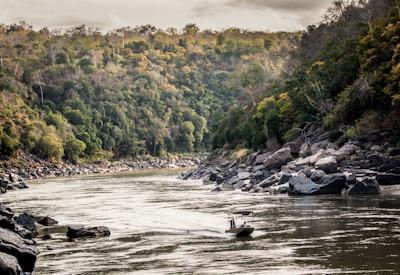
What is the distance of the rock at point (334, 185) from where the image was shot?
1693 inches

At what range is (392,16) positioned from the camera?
6072cm

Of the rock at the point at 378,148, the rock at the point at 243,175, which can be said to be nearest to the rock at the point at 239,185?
the rock at the point at 243,175

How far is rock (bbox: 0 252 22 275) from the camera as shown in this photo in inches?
803

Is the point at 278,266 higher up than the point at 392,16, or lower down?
lower down

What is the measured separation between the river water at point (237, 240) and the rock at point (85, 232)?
55 cm

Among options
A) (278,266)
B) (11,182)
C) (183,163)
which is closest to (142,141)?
(183,163)

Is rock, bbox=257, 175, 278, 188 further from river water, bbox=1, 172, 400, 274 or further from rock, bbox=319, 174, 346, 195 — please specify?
rock, bbox=319, 174, 346, 195

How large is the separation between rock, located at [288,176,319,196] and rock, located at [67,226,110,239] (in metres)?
16.7

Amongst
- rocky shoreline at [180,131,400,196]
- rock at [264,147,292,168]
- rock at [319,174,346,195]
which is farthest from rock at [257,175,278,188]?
rock at [319,174,346,195]

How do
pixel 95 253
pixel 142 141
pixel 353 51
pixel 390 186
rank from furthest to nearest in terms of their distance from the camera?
1. pixel 142 141
2. pixel 353 51
3. pixel 390 186
4. pixel 95 253

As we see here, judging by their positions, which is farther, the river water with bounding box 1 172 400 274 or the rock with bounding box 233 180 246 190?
the rock with bounding box 233 180 246 190

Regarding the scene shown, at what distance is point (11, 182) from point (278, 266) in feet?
197

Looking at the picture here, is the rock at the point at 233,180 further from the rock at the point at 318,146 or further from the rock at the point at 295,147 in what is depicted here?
the rock at the point at 318,146

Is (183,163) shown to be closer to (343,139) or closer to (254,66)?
(254,66)
